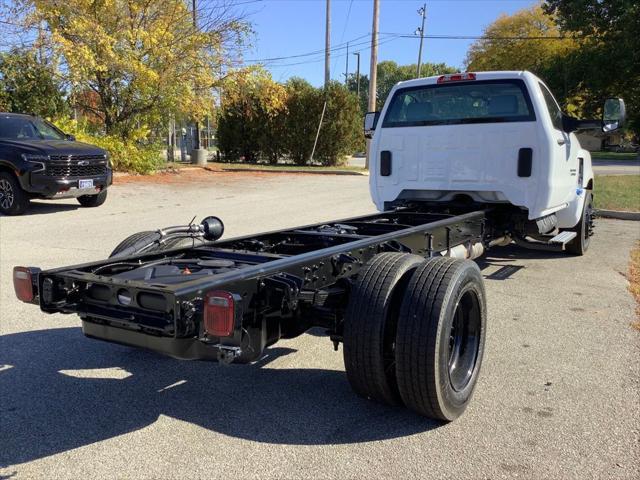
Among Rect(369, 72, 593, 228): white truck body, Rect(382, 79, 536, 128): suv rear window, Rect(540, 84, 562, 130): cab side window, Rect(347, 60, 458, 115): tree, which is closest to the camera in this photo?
Rect(369, 72, 593, 228): white truck body

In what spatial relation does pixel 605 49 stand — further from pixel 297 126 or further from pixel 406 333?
pixel 406 333

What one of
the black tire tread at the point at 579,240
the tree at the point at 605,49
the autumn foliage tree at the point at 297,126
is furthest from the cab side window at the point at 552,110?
the tree at the point at 605,49

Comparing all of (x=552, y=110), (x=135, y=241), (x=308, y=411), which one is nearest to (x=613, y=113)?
(x=552, y=110)

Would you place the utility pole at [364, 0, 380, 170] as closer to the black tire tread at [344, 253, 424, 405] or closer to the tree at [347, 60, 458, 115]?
the black tire tread at [344, 253, 424, 405]

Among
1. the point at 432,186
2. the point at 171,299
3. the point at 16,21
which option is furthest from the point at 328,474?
the point at 16,21

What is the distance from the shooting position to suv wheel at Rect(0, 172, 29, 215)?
10875 mm

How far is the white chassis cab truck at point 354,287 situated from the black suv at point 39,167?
7.32 meters

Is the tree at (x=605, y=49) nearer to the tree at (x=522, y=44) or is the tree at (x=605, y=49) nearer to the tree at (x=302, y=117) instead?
the tree at (x=522, y=44)

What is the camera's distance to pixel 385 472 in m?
2.79

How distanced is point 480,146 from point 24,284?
4635 millimetres

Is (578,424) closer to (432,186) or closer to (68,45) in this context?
(432,186)

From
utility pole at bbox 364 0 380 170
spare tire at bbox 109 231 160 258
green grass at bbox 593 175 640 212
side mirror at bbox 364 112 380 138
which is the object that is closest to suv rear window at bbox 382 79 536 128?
side mirror at bbox 364 112 380 138

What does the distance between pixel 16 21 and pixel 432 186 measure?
1639 cm

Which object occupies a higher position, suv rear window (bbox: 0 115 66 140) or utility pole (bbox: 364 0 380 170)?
utility pole (bbox: 364 0 380 170)
